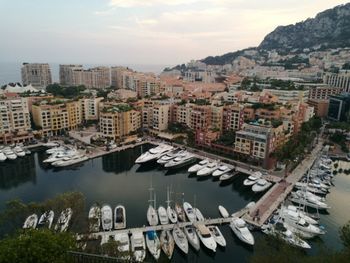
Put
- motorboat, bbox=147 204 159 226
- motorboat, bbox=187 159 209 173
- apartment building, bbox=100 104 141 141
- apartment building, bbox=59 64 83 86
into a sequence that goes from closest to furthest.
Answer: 1. motorboat, bbox=147 204 159 226
2. motorboat, bbox=187 159 209 173
3. apartment building, bbox=100 104 141 141
4. apartment building, bbox=59 64 83 86

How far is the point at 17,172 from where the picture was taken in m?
32.4

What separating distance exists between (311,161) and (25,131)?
39.7 metres

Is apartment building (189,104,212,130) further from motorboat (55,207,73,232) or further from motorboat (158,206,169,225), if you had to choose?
motorboat (55,207,73,232)

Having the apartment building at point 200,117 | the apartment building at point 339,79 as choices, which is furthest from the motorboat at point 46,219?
the apartment building at point 339,79

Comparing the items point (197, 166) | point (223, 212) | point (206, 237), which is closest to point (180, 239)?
point (206, 237)

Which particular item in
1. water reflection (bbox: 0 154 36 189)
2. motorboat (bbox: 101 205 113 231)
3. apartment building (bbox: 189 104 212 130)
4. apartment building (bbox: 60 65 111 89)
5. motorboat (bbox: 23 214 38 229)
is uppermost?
apartment building (bbox: 60 65 111 89)

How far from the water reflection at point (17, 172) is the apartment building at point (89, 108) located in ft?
49.9

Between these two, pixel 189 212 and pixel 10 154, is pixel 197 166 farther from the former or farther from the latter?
pixel 10 154

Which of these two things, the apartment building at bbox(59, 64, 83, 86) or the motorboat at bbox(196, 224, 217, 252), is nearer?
the motorboat at bbox(196, 224, 217, 252)

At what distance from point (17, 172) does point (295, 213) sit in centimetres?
2951

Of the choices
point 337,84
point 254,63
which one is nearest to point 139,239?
point 337,84

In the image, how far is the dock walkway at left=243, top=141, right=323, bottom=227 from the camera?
22047mm

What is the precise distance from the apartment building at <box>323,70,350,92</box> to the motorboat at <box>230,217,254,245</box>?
5803 cm

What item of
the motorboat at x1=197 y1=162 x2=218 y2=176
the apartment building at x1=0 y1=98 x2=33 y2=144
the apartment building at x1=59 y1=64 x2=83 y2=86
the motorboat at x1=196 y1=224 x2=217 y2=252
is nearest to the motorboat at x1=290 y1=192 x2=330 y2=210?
the motorboat at x1=197 y1=162 x2=218 y2=176
